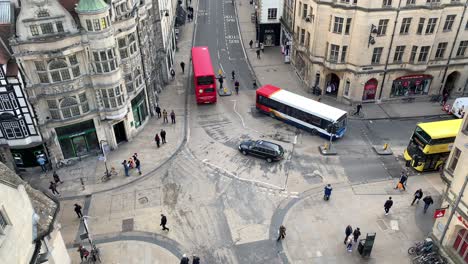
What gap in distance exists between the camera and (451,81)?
48.6 metres

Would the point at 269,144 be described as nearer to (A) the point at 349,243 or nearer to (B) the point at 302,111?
(B) the point at 302,111

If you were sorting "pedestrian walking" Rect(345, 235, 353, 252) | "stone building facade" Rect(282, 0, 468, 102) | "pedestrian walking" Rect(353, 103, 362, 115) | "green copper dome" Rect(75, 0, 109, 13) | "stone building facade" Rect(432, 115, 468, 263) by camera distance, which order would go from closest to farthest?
"stone building facade" Rect(432, 115, 468, 263) → "pedestrian walking" Rect(345, 235, 353, 252) → "green copper dome" Rect(75, 0, 109, 13) → "stone building facade" Rect(282, 0, 468, 102) → "pedestrian walking" Rect(353, 103, 362, 115)

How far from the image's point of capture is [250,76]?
5541 cm

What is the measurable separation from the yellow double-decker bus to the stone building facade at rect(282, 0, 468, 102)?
12011mm

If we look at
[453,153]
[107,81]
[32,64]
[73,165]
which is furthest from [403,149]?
[32,64]

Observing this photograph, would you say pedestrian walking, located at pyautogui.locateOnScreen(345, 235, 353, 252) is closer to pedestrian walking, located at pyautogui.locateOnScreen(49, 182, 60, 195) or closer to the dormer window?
pedestrian walking, located at pyautogui.locateOnScreen(49, 182, 60, 195)

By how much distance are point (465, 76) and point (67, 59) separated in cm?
4468

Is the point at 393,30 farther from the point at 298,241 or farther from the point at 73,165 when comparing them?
the point at 73,165

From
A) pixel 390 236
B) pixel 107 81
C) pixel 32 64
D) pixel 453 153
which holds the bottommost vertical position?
pixel 390 236

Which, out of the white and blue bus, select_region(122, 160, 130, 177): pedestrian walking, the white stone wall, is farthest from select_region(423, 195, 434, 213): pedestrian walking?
the white stone wall

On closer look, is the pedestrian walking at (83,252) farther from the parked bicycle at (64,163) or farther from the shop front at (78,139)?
the shop front at (78,139)

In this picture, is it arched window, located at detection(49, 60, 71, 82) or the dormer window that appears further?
arched window, located at detection(49, 60, 71, 82)

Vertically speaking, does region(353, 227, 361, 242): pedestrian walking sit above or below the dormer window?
below

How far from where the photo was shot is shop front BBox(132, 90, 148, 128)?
4116 centimetres
